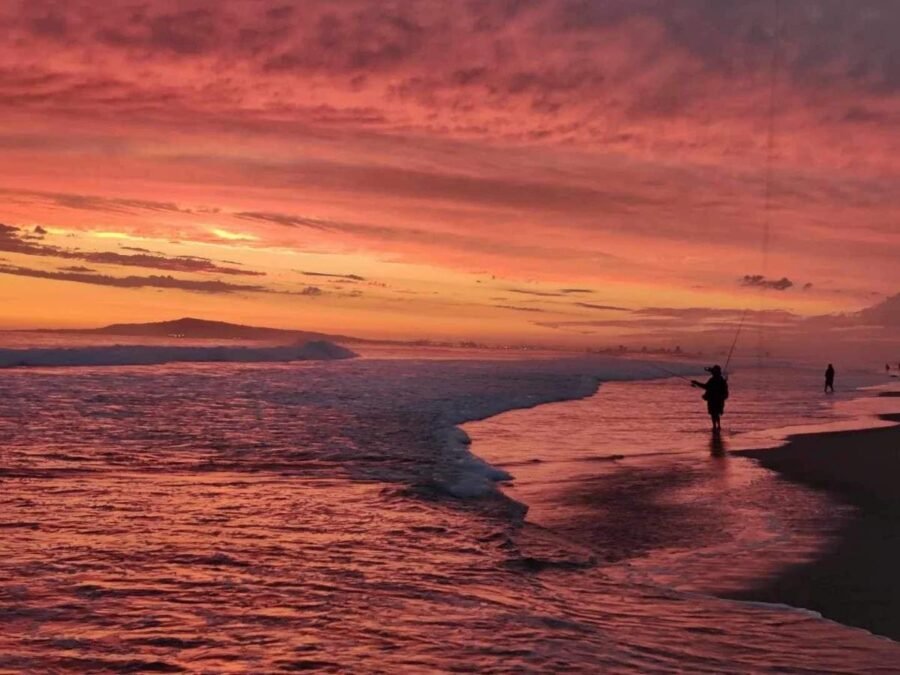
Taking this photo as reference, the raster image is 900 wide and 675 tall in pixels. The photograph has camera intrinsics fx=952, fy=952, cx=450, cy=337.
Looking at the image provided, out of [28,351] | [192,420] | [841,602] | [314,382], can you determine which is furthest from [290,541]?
[28,351]

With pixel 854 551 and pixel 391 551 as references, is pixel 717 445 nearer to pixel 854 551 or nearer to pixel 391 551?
pixel 854 551

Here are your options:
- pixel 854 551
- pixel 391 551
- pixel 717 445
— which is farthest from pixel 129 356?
pixel 854 551

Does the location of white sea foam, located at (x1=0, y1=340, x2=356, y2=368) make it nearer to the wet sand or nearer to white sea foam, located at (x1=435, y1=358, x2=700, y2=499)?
white sea foam, located at (x1=435, y1=358, x2=700, y2=499)

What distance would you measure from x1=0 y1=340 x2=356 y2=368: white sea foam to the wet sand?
46.0m

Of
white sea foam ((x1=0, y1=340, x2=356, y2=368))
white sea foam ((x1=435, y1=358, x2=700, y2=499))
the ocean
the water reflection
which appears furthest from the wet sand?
white sea foam ((x1=0, y1=340, x2=356, y2=368))

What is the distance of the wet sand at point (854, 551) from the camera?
7.95 m

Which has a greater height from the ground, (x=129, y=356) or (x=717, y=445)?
(x=129, y=356)

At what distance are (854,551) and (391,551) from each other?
4900 millimetres

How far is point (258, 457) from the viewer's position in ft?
54.4

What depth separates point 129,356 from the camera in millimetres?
63844

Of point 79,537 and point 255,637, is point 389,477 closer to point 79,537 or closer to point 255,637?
point 79,537

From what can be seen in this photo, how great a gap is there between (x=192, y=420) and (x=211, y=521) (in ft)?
40.4

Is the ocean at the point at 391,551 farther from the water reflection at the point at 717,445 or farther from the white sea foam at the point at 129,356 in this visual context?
the white sea foam at the point at 129,356

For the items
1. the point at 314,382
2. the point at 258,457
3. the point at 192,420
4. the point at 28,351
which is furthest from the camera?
the point at 28,351
